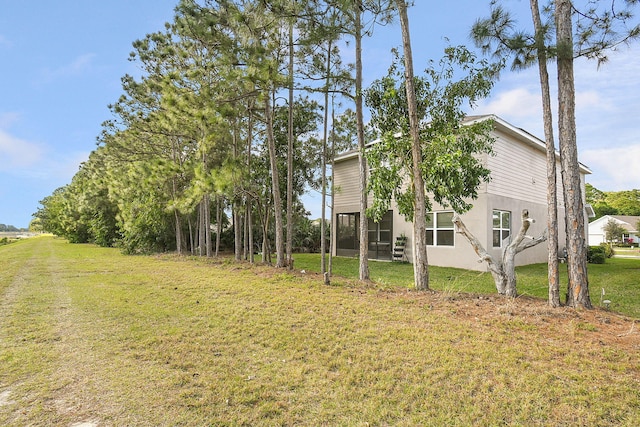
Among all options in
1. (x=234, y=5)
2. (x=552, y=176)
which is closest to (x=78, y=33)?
(x=234, y=5)

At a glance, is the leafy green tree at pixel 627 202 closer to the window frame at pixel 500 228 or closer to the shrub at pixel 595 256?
the shrub at pixel 595 256

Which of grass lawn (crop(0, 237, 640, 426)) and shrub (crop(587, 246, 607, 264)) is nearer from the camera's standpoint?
grass lawn (crop(0, 237, 640, 426))

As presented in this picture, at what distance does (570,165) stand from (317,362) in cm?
458

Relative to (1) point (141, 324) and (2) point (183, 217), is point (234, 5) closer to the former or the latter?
(1) point (141, 324)

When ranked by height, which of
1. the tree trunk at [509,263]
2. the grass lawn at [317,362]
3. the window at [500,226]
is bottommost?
the grass lawn at [317,362]

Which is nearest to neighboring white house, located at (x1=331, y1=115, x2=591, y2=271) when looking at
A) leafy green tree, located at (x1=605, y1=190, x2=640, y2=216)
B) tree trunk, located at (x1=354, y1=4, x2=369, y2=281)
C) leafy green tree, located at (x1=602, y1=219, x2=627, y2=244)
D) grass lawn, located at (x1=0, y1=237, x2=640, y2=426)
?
tree trunk, located at (x1=354, y1=4, x2=369, y2=281)

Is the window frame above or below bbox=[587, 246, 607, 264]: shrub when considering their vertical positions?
above

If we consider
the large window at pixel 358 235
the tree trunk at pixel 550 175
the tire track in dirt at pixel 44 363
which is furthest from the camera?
the large window at pixel 358 235

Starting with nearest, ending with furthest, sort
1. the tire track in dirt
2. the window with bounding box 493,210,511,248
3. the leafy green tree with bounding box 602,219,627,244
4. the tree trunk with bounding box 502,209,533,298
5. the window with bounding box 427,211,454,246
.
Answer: the tire track in dirt, the tree trunk with bounding box 502,209,533,298, the window with bounding box 493,210,511,248, the window with bounding box 427,211,454,246, the leafy green tree with bounding box 602,219,627,244

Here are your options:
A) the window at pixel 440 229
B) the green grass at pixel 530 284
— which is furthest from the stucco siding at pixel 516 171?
the green grass at pixel 530 284

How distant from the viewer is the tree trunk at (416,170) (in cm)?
641

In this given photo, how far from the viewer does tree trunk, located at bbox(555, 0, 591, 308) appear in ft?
16.3

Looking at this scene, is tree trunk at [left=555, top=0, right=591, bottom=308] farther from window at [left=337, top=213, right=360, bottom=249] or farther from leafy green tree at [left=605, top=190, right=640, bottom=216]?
leafy green tree at [left=605, top=190, right=640, bottom=216]

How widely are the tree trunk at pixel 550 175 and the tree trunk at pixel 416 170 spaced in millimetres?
1962
